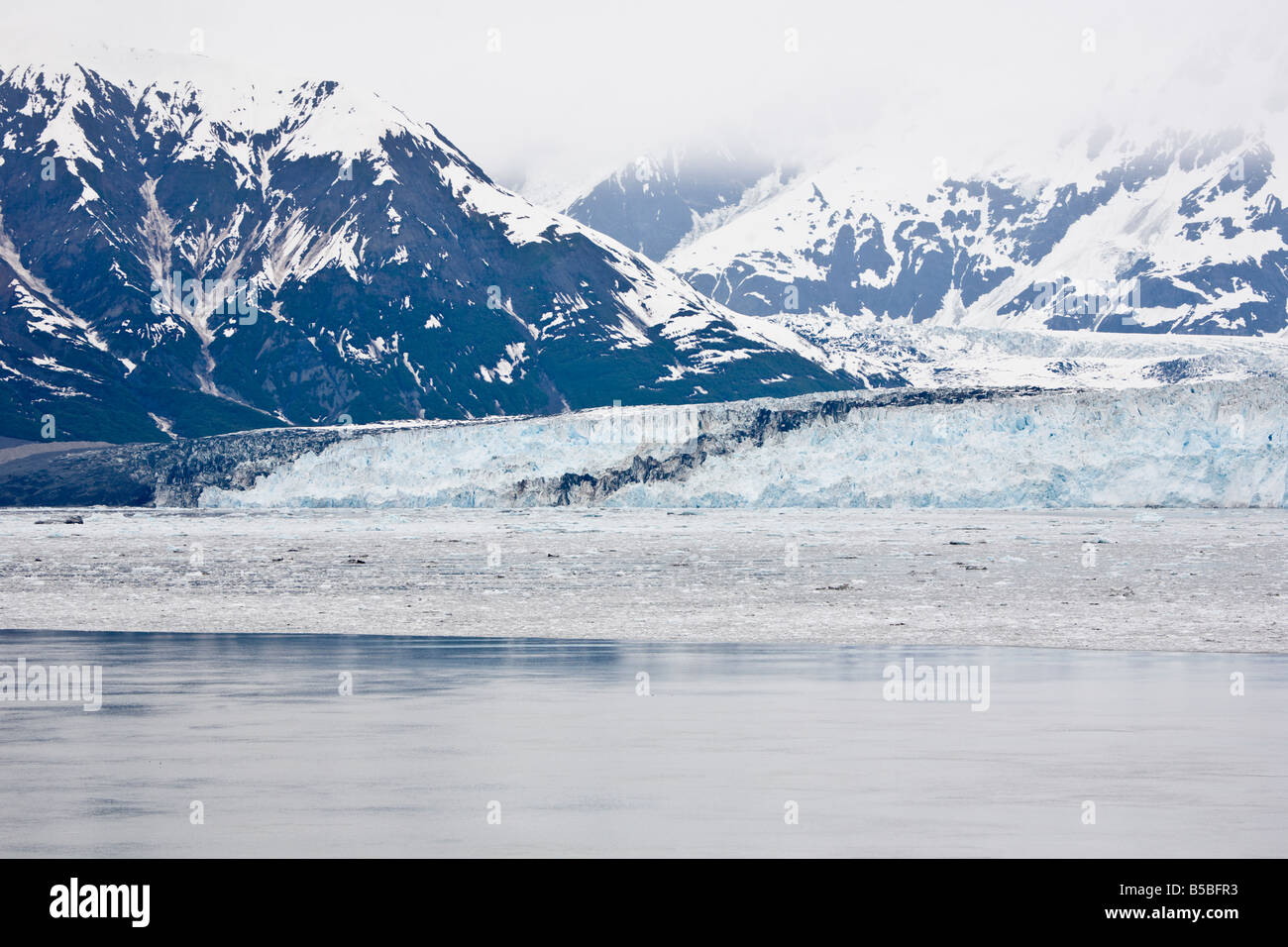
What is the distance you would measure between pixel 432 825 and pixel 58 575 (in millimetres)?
24771

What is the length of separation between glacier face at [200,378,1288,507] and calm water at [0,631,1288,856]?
3945 cm

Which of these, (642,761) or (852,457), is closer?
(642,761)

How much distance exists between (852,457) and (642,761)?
4839cm

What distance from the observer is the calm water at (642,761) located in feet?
31.5

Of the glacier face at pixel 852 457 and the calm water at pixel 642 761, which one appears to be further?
the glacier face at pixel 852 457

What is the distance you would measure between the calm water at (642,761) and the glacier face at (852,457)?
129 ft

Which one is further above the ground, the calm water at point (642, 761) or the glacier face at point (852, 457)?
the glacier face at point (852, 457)

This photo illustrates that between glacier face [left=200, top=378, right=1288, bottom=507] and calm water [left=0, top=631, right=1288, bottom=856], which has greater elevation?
glacier face [left=200, top=378, right=1288, bottom=507]

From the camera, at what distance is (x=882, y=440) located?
60.3m

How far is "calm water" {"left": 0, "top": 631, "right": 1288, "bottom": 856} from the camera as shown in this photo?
9602 mm

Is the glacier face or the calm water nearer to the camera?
the calm water

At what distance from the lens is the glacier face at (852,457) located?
56.9 m

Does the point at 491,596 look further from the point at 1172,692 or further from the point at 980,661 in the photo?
the point at 1172,692

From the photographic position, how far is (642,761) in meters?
A: 12.1
